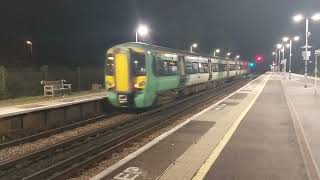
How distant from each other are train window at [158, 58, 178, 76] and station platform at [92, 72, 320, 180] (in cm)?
423

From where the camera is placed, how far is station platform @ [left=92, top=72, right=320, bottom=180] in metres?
9.18

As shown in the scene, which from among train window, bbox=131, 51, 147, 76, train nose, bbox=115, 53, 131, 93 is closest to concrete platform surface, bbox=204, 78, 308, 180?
train window, bbox=131, 51, 147, 76

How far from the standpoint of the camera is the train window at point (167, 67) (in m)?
21.7

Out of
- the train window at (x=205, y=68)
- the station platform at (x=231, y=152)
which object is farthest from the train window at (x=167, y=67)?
the train window at (x=205, y=68)

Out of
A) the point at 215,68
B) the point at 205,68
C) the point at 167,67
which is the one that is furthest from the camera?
the point at 215,68

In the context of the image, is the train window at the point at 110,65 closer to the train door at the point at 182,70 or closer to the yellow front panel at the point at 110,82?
the yellow front panel at the point at 110,82

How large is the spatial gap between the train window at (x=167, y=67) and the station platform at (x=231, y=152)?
13.9 ft

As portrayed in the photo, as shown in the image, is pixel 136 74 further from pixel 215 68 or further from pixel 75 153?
pixel 215 68

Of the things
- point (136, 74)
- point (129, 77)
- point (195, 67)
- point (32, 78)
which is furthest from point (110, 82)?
point (32, 78)

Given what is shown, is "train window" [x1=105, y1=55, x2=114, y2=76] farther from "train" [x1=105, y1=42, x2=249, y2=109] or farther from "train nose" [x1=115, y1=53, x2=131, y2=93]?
"train nose" [x1=115, y1=53, x2=131, y2=93]

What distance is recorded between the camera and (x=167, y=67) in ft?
74.8

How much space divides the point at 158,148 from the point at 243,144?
2320 mm

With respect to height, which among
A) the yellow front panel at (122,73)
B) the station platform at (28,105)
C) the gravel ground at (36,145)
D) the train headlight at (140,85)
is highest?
the yellow front panel at (122,73)

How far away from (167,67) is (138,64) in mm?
3201
